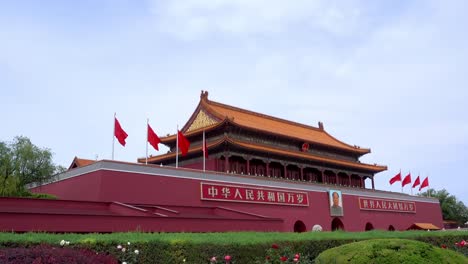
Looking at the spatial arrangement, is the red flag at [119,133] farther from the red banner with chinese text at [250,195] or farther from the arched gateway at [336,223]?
the arched gateway at [336,223]

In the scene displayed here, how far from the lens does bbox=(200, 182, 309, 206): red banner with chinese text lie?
20938mm

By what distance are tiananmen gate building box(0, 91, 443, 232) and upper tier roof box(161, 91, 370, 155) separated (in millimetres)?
88

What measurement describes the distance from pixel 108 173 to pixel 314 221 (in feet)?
43.2

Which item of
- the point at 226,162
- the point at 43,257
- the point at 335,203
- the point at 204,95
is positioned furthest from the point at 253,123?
the point at 43,257

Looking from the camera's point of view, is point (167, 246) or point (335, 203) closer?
point (167, 246)

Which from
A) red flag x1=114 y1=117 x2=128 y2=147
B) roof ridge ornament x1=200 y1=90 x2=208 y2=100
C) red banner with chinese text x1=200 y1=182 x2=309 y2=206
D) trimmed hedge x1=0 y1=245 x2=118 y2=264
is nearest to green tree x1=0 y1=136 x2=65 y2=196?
red flag x1=114 y1=117 x2=128 y2=147

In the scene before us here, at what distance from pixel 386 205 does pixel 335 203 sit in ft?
21.3

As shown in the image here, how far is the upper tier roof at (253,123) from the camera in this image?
27.3 m

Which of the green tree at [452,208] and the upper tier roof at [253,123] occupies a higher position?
the upper tier roof at [253,123]

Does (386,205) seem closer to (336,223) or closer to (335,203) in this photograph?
(336,223)

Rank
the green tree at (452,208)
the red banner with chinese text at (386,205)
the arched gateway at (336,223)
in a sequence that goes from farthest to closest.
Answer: the green tree at (452,208)
the red banner with chinese text at (386,205)
the arched gateway at (336,223)

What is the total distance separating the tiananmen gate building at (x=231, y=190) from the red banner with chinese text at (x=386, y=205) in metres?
0.07

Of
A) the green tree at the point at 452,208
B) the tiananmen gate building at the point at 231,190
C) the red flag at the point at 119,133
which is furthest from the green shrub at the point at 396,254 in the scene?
the green tree at the point at 452,208

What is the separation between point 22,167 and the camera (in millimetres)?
20188
